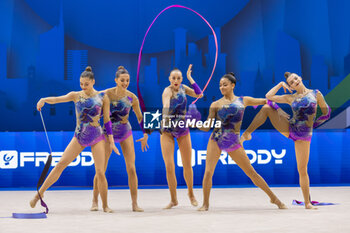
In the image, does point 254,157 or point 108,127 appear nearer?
point 108,127

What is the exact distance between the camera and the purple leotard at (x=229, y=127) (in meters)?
6.91

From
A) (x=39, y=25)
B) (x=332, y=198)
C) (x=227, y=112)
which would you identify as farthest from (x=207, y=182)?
(x=39, y=25)

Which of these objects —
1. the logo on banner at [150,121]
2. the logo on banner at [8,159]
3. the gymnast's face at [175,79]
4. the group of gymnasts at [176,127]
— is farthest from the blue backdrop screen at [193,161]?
the gymnast's face at [175,79]

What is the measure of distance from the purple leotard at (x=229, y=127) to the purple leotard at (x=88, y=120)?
4.61ft

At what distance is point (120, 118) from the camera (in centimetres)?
713

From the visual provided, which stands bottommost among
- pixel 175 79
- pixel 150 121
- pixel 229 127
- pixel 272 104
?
pixel 229 127

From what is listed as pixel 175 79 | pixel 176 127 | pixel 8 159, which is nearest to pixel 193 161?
pixel 176 127

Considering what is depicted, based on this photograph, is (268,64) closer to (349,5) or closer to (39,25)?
(349,5)

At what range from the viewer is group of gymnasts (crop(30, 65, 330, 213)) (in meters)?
6.87

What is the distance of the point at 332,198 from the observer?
8.09 metres

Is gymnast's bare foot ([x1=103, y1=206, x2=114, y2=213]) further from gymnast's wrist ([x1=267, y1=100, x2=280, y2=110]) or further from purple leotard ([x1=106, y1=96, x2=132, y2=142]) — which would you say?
gymnast's wrist ([x1=267, y1=100, x2=280, y2=110])

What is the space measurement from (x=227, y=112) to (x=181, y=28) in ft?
13.3

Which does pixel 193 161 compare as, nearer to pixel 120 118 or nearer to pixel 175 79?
pixel 175 79

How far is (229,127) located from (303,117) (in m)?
0.95
